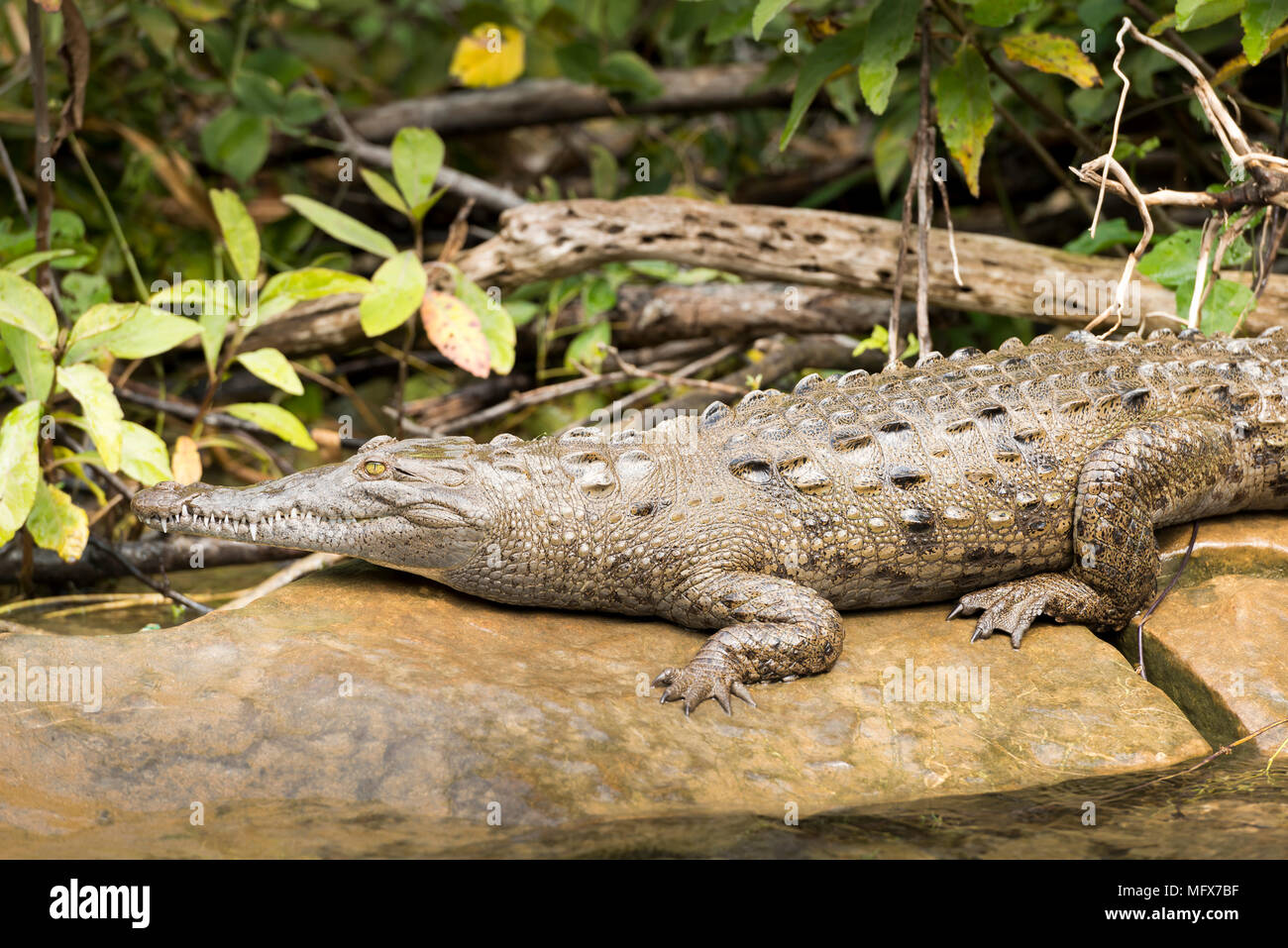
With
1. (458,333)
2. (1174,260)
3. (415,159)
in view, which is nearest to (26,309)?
(458,333)

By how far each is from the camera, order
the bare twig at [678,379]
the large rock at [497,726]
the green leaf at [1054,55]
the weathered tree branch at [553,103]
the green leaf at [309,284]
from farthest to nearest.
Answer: the weathered tree branch at [553,103], the bare twig at [678,379], the green leaf at [1054,55], the green leaf at [309,284], the large rock at [497,726]

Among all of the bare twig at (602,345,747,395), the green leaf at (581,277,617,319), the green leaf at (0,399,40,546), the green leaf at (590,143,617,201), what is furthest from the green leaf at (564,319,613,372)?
the green leaf at (0,399,40,546)

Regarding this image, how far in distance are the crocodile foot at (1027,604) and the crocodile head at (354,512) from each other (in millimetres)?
1836

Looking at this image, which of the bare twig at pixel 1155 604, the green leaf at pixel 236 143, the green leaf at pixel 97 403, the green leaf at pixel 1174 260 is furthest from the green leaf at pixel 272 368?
the green leaf at pixel 1174 260

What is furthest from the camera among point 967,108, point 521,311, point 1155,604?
point 521,311

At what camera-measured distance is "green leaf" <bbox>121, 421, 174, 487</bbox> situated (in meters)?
4.30

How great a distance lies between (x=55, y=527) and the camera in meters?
4.69

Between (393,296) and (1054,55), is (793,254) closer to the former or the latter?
(1054,55)

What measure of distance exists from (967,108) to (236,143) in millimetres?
4547

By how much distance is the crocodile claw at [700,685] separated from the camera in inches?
140

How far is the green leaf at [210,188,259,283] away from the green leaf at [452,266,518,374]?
3.21ft

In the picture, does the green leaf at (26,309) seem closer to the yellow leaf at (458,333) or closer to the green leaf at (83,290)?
the green leaf at (83,290)

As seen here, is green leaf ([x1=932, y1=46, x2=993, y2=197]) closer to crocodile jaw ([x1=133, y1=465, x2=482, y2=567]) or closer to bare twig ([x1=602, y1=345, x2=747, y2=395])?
bare twig ([x1=602, y1=345, x2=747, y2=395])
